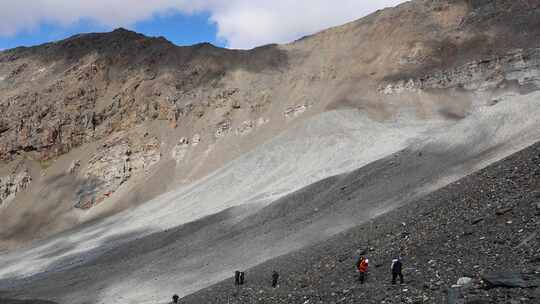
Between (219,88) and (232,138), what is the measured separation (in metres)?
11.8

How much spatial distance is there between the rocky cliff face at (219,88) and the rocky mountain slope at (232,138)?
0.76ft

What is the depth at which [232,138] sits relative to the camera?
6462 cm

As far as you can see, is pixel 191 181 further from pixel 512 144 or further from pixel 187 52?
pixel 512 144

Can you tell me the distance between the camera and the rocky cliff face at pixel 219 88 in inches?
2313

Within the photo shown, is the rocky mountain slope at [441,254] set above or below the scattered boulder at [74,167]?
below

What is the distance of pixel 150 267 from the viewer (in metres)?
32.1

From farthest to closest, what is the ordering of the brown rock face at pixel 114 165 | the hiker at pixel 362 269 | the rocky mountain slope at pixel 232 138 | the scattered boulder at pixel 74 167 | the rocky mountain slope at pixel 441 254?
the scattered boulder at pixel 74 167 < the brown rock face at pixel 114 165 < the rocky mountain slope at pixel 232 138 < the hiker at pixel 362 269 < the rocky mountain slope at pixel 441 254

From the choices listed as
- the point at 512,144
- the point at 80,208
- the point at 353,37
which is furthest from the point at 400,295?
the point at 353,37

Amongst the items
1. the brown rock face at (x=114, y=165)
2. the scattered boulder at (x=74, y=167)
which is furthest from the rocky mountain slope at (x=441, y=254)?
the scattered boulder at (x=74, y=167)

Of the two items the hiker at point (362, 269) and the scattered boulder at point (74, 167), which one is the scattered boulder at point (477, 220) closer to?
the hiker at point (362, 269)

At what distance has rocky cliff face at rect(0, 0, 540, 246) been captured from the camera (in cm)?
5875

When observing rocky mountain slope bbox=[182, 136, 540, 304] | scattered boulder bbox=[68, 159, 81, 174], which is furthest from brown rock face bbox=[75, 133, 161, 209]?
rocky mountain slope bbox=[182, 136, 540, 304]

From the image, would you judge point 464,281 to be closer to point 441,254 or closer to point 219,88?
point 441,254

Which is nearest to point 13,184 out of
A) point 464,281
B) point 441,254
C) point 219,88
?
point 219,88
